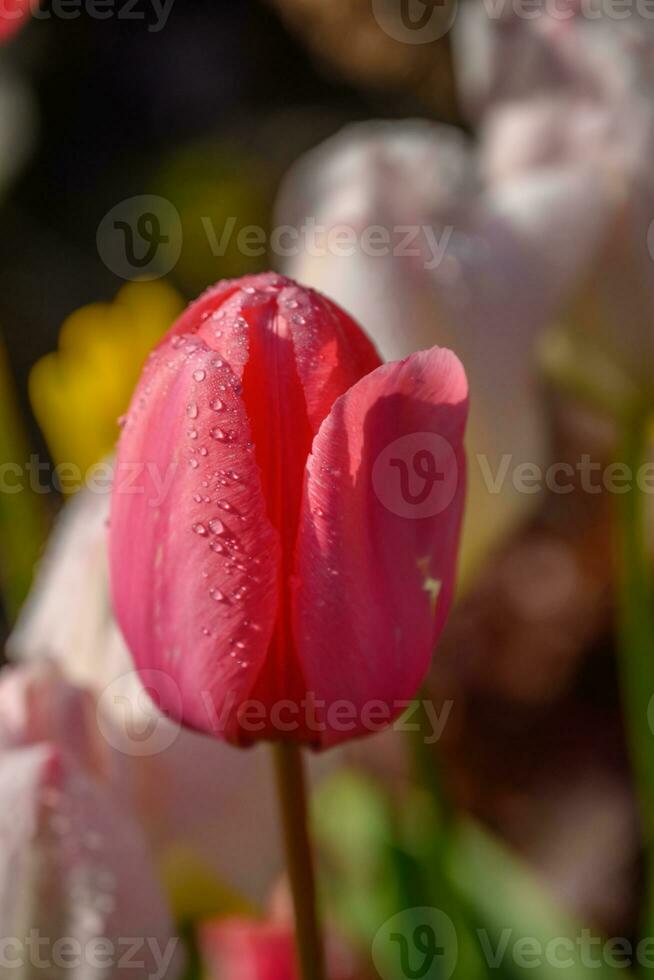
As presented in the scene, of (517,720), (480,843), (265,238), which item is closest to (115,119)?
(265,238)

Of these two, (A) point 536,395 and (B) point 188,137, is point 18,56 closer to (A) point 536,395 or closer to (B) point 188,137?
(B) point 188,137

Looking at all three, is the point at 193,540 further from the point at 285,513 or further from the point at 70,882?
the point at 70,882

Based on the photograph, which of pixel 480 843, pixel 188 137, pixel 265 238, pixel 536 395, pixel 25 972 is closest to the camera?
pixel 25 972

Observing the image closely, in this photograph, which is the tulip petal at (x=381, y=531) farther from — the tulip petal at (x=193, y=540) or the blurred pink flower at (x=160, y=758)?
the blurred pink flower at (x=160, y=758)

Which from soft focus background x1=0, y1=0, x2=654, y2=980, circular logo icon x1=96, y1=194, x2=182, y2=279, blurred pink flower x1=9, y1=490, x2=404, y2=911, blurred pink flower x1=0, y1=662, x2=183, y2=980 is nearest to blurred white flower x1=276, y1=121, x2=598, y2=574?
soft focus background x1=0, y1=0, x2=654, y2=980

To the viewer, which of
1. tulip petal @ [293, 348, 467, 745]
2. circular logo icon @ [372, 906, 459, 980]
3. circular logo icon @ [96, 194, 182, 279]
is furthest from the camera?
circular logo icon @ [96, 194, 182, 279]

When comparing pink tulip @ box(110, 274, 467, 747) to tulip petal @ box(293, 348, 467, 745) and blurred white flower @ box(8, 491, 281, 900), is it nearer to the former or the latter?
tulip petal @ box(293, 348, 467, 745)
